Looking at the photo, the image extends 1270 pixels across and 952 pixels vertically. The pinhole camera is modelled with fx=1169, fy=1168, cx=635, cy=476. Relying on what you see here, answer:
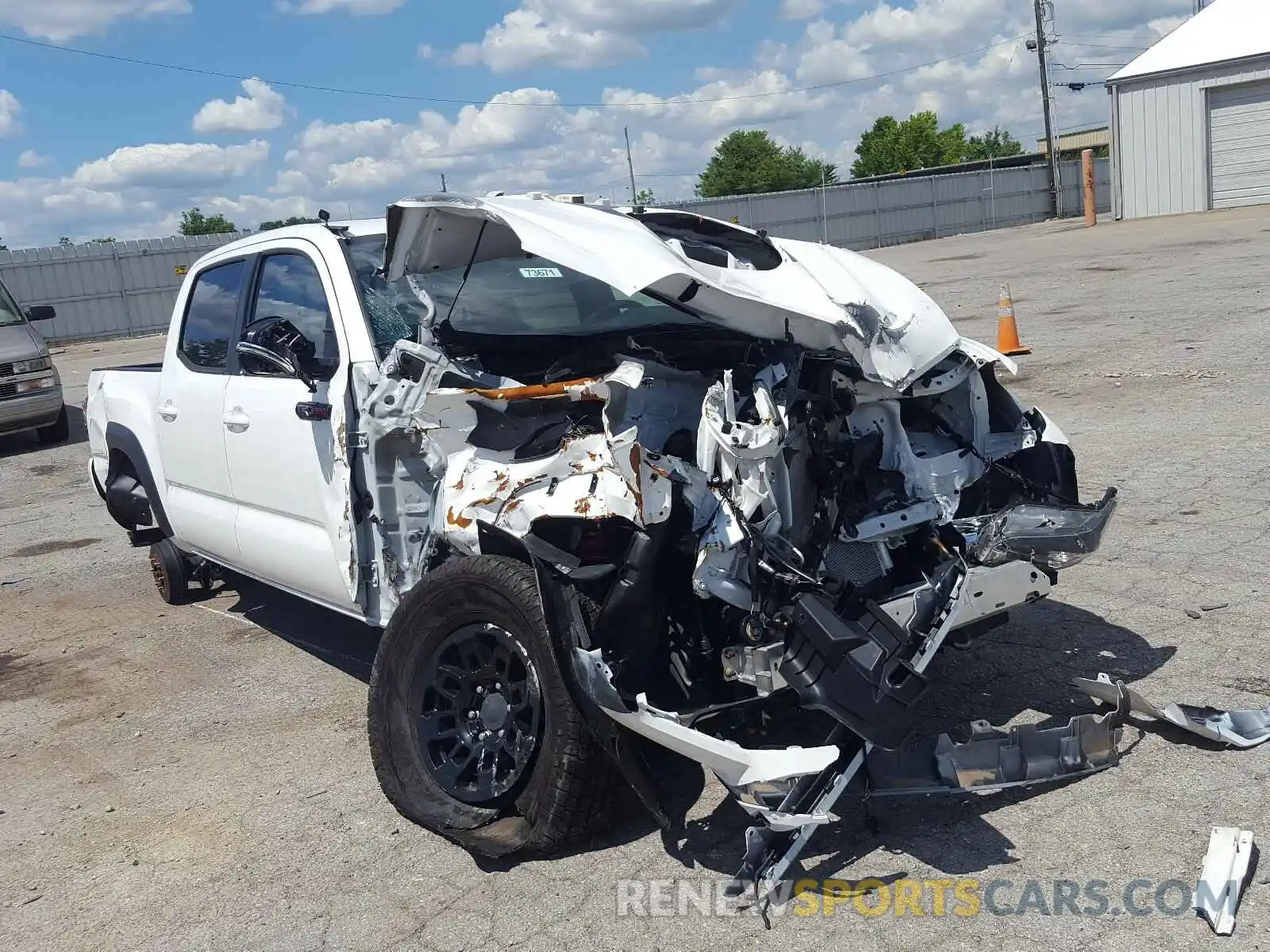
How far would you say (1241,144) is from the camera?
92.2 feet

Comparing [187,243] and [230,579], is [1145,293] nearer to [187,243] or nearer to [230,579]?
[230,579]

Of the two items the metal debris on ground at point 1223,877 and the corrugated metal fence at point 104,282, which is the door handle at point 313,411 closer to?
the metal debris on ground at point 1223,877

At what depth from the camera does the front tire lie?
136 inches

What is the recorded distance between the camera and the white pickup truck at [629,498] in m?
3.42

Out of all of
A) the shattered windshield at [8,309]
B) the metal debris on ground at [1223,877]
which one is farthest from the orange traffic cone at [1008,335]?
the shattered windshield at [8,309]

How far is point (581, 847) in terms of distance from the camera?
12.0ft

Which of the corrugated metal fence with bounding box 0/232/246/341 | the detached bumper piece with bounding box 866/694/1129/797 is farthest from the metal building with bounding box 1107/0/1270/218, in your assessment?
the detached bumper piece with bounding box 866/694/1129/797

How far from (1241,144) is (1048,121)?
16297mm

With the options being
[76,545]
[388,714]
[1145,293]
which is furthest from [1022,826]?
[1145,293]

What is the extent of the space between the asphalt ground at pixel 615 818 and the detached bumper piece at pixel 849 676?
49cm

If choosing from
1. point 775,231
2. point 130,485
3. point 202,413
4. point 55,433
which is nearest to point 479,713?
point 202,413

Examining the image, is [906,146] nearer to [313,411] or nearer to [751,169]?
[751,169]

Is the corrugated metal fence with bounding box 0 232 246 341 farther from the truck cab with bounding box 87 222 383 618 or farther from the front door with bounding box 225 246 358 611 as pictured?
the front door with bounding box 225 246 358 611

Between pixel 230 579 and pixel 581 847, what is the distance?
163 inches
